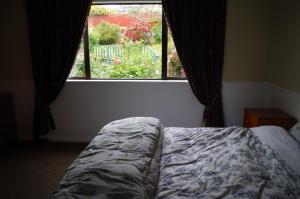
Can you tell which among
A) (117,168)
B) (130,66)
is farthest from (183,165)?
(130,66)

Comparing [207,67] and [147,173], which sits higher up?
[207,67]

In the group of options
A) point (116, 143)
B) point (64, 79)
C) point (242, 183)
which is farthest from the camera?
point (64, 79)

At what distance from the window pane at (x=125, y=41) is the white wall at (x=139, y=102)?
0.66ft

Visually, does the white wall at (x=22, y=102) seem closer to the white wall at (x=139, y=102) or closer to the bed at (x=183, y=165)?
the white wall at (x=139, y=102)

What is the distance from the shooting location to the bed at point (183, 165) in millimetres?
1375

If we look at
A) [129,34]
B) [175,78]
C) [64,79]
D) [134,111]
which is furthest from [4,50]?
[175,78]

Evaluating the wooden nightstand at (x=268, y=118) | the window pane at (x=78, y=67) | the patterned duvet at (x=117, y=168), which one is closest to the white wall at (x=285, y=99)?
the wooden nightstand at (x=268, y=118)

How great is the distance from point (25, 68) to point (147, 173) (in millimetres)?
2839

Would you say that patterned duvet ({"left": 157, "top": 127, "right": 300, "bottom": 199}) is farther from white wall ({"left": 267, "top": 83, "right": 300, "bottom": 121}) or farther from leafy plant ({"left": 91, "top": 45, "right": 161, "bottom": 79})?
leafy plant ({"left": 91, "top": 45, "right": 161, "bottom": 79})

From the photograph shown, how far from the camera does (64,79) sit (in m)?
3.57

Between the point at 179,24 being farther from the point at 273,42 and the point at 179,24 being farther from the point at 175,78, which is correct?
the point at 273,42

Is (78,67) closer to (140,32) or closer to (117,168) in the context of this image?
(140,32)

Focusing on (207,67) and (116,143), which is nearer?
(116,143)

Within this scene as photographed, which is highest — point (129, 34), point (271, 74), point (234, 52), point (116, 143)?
point (129, 34)
